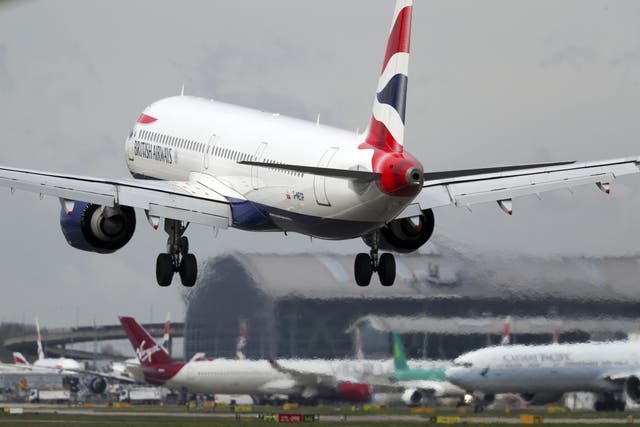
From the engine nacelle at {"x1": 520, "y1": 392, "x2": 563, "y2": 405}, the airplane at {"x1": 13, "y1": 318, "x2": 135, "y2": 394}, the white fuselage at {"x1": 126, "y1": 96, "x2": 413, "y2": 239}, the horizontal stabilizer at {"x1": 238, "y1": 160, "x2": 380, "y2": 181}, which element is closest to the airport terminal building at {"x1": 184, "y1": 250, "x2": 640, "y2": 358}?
the engine nacelle at {"x1": 520, "y1": 392, "x2": 563, "y2": 405}

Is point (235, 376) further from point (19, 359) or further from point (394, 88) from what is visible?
point (394, 88)

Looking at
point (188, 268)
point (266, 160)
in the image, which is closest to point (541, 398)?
point (266, 160)

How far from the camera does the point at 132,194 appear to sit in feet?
140

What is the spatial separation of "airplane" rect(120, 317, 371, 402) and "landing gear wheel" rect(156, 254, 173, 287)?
24.4m

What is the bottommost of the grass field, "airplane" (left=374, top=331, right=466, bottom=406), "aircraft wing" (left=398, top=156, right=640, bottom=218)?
the grass field

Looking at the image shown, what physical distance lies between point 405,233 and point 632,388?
27.3 meters

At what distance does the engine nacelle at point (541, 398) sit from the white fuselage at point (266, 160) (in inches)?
1004

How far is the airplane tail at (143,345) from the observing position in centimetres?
8425

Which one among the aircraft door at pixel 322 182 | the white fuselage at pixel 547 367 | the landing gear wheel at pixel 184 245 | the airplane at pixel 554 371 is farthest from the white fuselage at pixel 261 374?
the aircraft door at pixel 322 182

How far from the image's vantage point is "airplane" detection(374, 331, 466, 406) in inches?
2687

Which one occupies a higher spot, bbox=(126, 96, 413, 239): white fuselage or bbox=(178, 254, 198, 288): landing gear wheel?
bbox=(126, 96, 413, 239): white fuselage

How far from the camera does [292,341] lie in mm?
66625

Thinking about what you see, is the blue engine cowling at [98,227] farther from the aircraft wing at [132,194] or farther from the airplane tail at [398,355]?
the airplane tail at [398,355]

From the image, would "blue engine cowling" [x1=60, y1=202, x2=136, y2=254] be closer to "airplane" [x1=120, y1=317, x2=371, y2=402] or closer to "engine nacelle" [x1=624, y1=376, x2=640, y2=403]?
"airplane" [x1=120, y1=317, x2=371, y2=402]
